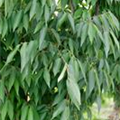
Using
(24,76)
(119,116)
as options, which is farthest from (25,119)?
(119,116)

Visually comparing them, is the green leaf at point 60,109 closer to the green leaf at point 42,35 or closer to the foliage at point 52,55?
the foliage at point 52,55

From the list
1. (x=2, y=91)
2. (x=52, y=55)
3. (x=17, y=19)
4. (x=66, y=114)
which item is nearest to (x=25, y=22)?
(x=17, y=19)

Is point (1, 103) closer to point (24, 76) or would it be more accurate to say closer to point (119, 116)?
point (24, 76)

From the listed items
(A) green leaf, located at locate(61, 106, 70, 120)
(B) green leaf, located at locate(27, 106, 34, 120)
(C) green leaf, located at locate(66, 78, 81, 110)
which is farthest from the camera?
(B) green leaf, located at locate(27, 106, 34, 120)

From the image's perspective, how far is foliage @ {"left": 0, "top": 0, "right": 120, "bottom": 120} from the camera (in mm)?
1284

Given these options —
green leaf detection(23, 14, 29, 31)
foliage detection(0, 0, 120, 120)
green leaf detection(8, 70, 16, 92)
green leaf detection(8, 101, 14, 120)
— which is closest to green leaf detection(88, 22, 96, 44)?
foliage detection(0, 0, 120, 120)

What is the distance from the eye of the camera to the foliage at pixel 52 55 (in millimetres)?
1284

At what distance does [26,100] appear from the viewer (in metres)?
1.55

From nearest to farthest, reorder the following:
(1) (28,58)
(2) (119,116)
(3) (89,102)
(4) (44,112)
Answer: (1) (28,58) < (4) (44,112) < (3) (89,102) < (2) (119,116)

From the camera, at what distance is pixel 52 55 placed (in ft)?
4.37

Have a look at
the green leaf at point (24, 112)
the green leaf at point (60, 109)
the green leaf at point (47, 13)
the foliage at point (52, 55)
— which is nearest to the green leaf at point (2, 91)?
the foliage at point (52, 55)

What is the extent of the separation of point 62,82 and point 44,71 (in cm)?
9

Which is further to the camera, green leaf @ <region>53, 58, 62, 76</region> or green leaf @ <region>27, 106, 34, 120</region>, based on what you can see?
green leaf @ <region>27, 106, 34, 120</region>

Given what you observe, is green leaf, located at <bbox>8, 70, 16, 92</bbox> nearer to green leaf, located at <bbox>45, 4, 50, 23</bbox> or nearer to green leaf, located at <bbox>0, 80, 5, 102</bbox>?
green leaf, located at <bbox>0, 80, 5, 102</bbox>
